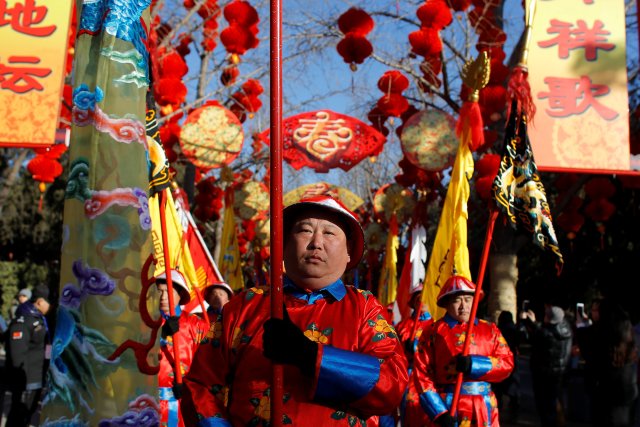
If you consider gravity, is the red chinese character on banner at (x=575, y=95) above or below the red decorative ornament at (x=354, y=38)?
below

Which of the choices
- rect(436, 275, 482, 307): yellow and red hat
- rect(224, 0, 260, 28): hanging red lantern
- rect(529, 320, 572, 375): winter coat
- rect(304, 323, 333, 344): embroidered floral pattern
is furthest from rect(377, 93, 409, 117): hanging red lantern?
rect(304, 323, 333, 344): embroidered floral pattern

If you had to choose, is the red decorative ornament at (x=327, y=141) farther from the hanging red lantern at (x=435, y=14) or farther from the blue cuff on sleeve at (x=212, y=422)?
the blue cuff on sleeve at (x=212, y=422)

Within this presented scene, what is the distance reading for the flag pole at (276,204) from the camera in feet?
7.39

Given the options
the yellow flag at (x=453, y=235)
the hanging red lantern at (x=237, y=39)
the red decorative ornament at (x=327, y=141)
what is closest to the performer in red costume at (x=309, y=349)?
the yellow flag at (x=453, y=235)

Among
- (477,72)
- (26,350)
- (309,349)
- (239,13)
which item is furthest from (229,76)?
(309,349)

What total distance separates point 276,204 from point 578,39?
7013 mm

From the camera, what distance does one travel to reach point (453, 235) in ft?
24.2

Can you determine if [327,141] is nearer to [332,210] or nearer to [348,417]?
[332,210]

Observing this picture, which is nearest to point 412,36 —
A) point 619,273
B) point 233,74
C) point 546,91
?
point 546,91

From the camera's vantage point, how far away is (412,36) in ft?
32.5

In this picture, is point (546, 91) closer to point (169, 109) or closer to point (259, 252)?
point (169, 109)

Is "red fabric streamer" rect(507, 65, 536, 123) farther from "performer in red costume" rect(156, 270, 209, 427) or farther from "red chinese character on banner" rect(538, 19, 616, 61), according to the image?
"red chinese character on banner" rect(538, 19, 616, 61)

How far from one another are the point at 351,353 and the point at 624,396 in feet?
20.0

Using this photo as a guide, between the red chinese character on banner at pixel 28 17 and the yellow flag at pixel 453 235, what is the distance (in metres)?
3.91
